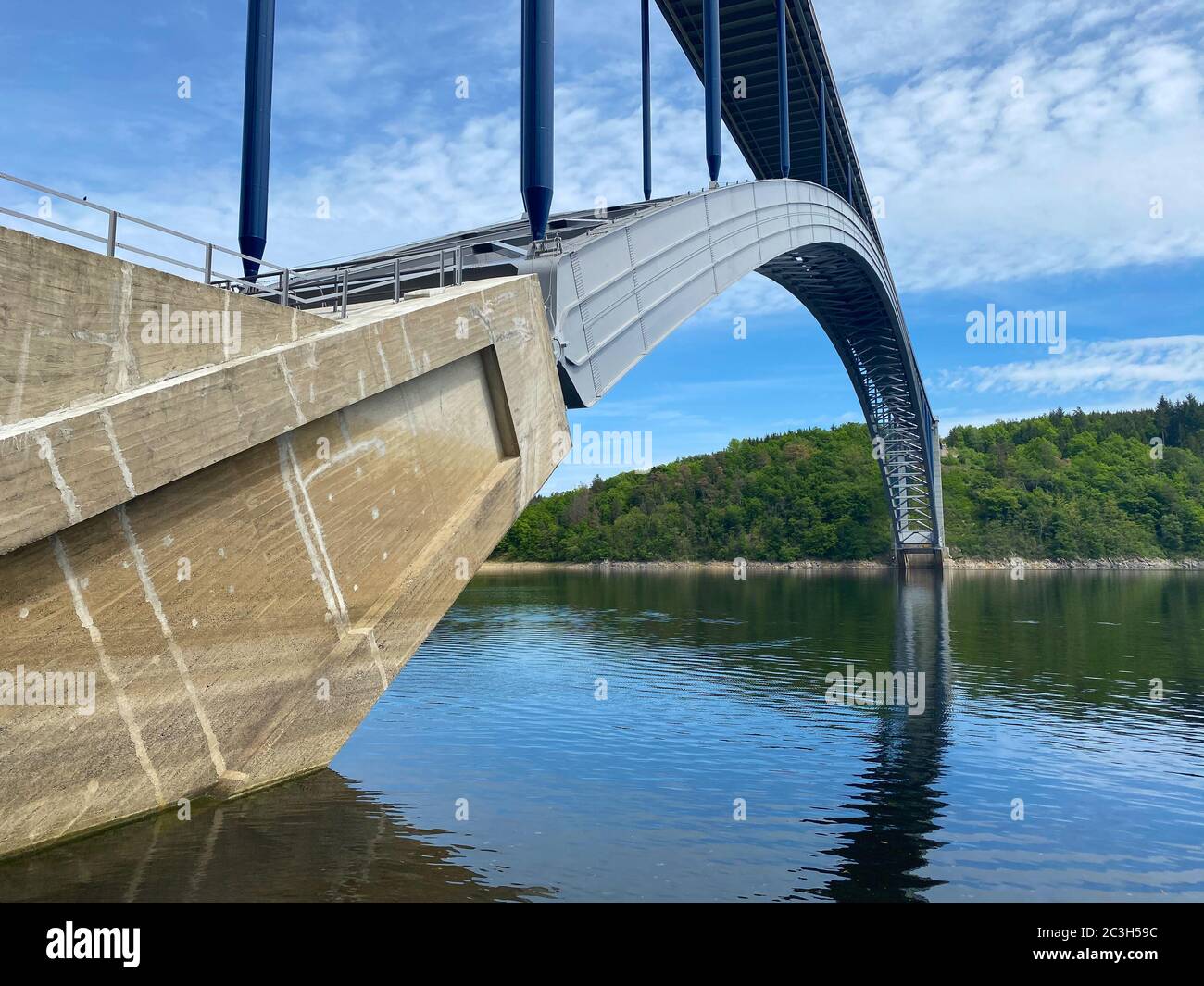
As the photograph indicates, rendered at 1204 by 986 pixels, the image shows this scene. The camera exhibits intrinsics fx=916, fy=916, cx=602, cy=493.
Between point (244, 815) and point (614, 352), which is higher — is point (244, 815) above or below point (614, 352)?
below

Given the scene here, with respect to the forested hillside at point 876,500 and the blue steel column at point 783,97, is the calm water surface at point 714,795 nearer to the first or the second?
the blue steel column at point 783,97

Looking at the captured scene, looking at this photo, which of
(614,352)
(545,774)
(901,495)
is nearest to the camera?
(545,774)

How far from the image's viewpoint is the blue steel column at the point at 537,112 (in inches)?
572

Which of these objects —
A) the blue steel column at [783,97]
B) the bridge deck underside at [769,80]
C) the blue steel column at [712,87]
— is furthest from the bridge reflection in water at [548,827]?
the bridge deck underside at [769,80]

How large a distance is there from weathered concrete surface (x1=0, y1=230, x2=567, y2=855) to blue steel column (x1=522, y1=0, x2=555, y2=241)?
303 cm

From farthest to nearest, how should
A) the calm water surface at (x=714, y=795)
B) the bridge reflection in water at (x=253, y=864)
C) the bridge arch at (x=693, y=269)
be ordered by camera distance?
the bridge arch at (x=693, y=269) < the calm water surface at (x=714, y=795) < the bridge reflection in water at (x=253, y=864)

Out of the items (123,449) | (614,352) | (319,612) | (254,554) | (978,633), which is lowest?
(978,633)

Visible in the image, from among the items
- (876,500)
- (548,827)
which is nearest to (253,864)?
(548,827)

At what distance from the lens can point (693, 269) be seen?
21297 mm

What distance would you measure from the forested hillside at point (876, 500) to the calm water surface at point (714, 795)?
266 ft

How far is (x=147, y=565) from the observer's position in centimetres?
798
